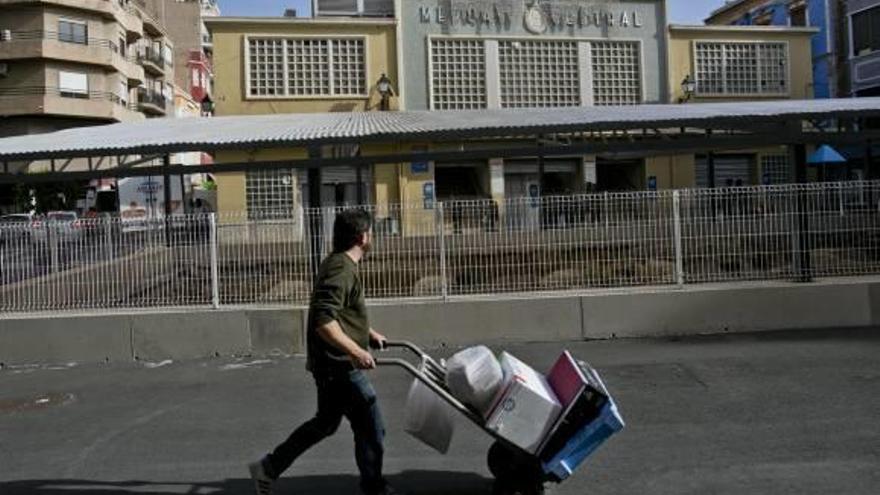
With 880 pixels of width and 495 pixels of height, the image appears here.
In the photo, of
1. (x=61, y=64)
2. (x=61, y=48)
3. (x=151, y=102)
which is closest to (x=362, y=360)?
(x=61, y=48)

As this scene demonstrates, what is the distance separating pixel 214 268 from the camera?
35.8 feet

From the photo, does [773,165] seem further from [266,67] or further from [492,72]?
[266,67]

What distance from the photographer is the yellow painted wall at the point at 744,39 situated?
36.8 meters

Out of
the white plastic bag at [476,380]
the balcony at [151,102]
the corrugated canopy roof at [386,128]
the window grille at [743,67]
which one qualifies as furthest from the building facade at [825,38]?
the balcony at [151,102]

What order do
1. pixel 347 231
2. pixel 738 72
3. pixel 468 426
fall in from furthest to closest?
pixel 738 72 < pixel 468 426 < pixel 347 231

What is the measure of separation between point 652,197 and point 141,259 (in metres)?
6.21

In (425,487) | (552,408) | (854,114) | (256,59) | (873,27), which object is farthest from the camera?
(873,27)

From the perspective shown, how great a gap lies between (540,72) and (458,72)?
3.25 meters

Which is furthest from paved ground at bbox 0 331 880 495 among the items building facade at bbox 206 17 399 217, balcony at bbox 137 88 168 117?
balcony at bbox 137 88 168 117

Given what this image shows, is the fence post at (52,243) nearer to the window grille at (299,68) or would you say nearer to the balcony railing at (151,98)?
the window grille at (299,68)

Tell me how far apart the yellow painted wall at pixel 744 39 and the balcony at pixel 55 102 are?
36.1 m

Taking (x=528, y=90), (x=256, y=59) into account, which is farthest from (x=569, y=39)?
(x=256, y=59)

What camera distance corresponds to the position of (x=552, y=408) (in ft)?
15.6

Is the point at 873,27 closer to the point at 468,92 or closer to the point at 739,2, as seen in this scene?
the point at 739,2
